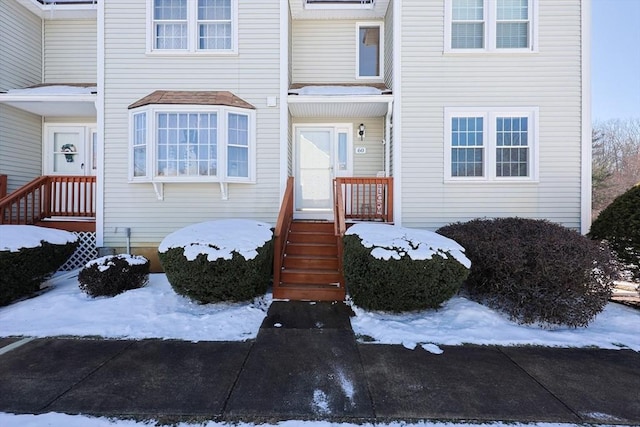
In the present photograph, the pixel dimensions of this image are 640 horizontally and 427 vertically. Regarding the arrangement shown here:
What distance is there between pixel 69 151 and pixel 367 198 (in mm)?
8089

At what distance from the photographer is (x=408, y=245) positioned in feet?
16.1

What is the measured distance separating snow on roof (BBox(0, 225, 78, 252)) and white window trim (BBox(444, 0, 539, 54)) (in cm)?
876

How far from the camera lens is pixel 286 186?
284 inches

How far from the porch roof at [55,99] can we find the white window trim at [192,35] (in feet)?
6.06

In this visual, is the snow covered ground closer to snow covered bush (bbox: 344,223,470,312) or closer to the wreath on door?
snow covered bush (bbox: 344,223,470,312)

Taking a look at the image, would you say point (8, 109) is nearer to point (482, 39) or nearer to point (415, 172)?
point (415, 172)

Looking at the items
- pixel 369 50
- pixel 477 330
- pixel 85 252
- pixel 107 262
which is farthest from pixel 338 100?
pixel 85 252

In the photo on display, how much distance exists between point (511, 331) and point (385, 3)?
775 centimetres

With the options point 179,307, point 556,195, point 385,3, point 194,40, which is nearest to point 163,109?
point 194,40

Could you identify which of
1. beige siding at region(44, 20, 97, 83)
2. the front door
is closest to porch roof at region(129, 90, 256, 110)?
the front door

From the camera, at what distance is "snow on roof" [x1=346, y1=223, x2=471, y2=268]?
479 cm

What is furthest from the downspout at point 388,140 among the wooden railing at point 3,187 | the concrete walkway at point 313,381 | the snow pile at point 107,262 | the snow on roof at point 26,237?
the wooden railing at point 3,187

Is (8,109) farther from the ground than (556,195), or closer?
farther from the ground

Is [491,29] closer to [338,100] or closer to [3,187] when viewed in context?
[338,100]
